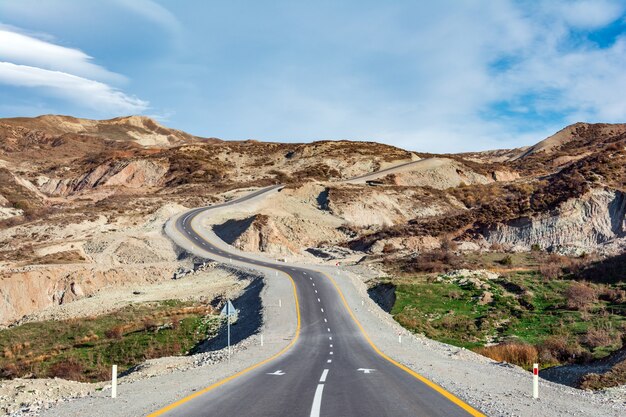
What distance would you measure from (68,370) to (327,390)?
2307 cm

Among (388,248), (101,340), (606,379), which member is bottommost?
(101,340)

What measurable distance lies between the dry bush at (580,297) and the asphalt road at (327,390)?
55.8ft

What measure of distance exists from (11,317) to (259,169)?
8680 cm

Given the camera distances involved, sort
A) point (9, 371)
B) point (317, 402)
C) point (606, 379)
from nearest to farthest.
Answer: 1. point (317, 402)
2. point (606, 379)
3. point (9, 371)

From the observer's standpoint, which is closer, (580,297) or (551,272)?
A: (580,297)

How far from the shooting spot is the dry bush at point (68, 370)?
29.4 metres

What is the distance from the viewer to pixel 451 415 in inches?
407

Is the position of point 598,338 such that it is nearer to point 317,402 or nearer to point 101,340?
point 317,402

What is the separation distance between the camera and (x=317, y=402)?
11617 mm

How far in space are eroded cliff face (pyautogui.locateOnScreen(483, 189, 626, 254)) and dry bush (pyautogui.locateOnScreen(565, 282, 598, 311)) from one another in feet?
67.9

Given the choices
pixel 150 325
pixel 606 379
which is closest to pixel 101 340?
pixel 150 325

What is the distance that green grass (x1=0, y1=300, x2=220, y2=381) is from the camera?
3155cm

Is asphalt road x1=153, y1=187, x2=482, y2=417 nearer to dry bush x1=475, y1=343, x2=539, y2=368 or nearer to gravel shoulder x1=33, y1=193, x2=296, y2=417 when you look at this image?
gravel shoulder x1=33, y1=193, x2=296, y2=417

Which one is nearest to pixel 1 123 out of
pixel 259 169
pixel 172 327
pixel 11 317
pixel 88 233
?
pixel 259 169
